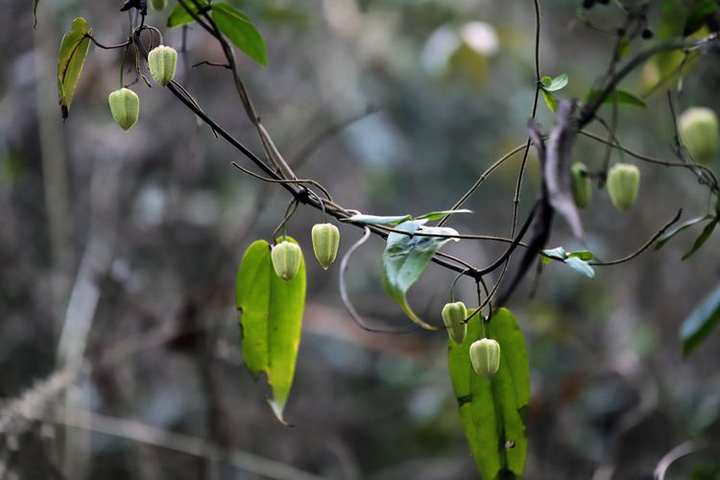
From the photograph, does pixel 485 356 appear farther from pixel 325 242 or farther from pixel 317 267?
pixel 317 267

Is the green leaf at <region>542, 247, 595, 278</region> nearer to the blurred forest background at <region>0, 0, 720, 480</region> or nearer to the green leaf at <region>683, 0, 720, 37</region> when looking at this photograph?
the green leaf at <region>683, 0, 720, 37</region>

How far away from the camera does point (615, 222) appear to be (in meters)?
2.26

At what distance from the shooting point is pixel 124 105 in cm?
70

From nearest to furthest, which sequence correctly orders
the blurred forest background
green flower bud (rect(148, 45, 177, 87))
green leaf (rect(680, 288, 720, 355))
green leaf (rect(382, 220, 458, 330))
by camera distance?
green leaf (rect(382, 220, 458, 330)) → green flower bud (rect(148, 45, 177, 87)) → green leaf (rect(680, 288, 720, 355)) → the blurred forest background

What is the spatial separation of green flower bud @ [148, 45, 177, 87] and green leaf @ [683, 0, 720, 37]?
452mm

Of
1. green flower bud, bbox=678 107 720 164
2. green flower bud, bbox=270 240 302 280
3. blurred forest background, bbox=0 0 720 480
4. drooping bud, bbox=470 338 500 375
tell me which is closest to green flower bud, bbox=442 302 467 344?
drooping bud, bbox=470 338 500 375

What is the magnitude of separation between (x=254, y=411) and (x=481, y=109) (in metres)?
1.13

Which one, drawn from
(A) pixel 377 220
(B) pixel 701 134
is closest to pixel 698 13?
(B) pixel 701 134

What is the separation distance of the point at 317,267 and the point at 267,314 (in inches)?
68.0

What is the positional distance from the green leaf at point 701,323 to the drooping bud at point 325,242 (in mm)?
441

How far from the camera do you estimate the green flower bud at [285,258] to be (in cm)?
69

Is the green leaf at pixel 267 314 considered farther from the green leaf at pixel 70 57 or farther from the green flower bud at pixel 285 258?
the green leaf at pixel 70 57

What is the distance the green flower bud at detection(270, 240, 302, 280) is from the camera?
688 millimetres

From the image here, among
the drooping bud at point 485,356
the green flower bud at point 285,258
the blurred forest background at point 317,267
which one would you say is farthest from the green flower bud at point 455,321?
the blurred forest background at point 317,267
